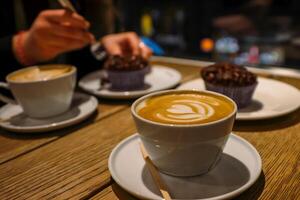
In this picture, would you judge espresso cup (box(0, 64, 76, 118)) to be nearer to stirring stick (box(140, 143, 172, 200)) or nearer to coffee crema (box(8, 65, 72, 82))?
coffee crema (box(8, 65, 72, 82))

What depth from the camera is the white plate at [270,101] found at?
79 centimetres

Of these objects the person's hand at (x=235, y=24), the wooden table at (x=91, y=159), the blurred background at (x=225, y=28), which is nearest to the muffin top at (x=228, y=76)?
the wooden table at (x=91, y=159)

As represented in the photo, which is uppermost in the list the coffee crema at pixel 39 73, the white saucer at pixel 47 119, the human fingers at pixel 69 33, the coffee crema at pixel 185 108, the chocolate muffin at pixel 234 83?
the human fingers at pixel 69 33

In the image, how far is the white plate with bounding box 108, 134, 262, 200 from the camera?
1.66ft

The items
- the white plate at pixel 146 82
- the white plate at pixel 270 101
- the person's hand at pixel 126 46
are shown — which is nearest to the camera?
the white plate at pixel 270 101

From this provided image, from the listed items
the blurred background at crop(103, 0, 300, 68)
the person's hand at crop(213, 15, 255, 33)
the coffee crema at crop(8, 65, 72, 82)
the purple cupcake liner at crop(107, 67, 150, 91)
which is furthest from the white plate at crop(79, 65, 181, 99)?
the person's hand at crop(213, 15, 255, 33)

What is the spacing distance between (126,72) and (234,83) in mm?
348

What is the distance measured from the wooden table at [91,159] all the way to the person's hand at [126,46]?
1.28 ft

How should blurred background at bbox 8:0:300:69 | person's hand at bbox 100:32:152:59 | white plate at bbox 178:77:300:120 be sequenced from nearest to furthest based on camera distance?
white plate at bbox 178:77:300:120, person's hand at bbox 100:32:152:59, blurred background at bbox 8:0:300:69

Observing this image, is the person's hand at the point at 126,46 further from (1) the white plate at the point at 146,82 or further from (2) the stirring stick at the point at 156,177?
(2) the stirring stick at the point at 156,177

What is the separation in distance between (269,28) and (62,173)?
271 centimetres

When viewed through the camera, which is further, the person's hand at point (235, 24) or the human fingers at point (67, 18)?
the person's hand at point (235, 24)

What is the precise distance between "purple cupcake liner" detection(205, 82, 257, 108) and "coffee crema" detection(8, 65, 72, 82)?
0.41 meters

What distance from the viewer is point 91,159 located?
0.67m
